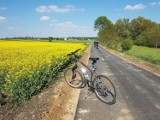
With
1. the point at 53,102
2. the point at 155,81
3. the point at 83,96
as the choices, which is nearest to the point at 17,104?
the point at 53,102

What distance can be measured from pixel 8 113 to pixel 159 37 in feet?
236

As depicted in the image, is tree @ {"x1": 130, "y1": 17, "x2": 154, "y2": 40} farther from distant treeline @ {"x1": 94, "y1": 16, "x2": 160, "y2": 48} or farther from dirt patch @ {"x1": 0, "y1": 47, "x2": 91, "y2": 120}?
dirt patch @ {"x1": 0, "y1": 47, "x2": 91, "y2": 120}

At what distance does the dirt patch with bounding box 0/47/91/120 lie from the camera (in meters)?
6.15

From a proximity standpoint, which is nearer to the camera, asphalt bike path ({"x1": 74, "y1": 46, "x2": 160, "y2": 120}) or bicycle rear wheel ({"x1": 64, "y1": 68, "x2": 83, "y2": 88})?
asphalt bike path ({"x1": 74, "y1": 46, "x2": 160, "y2": 120})

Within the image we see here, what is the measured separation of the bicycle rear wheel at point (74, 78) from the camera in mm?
9270

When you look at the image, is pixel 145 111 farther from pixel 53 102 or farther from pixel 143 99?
pixel 53 102

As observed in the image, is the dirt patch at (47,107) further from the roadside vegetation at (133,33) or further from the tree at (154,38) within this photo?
the tree at (154,38)

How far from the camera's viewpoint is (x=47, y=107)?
266 inches

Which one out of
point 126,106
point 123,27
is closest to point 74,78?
point 126,106

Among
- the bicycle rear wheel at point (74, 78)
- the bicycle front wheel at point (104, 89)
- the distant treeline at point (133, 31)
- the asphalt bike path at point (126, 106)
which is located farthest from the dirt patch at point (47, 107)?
the distant treeline at point (133, 31)

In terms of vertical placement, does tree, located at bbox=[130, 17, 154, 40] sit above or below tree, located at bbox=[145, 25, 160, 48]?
above

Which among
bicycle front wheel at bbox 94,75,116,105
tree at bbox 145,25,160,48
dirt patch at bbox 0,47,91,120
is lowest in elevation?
tree at bbox 145,25,160,48

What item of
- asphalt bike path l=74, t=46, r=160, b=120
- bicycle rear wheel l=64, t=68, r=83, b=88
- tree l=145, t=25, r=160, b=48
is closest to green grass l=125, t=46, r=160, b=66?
asphalt bike path l=74, t=46, r=160, b=120

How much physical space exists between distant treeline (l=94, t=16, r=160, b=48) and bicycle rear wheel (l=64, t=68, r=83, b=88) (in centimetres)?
5105
